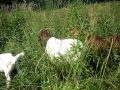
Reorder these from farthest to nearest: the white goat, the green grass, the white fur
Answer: the white fur → the white goat → the green grass

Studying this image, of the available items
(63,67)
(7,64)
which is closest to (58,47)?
(63,67)

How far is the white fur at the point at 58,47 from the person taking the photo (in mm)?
4570

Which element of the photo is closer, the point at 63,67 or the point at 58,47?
the point at 63,67

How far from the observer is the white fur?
4.57m

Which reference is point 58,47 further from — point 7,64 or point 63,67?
point 7,64

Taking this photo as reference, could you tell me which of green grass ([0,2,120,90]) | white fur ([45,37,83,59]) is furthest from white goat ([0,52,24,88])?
white fur ([45,37,83,59])

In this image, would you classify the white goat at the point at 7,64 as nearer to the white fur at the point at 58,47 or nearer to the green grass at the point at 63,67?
the green grass at the point at 63,67

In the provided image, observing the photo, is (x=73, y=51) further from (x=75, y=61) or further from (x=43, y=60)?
(x=43, y=60)

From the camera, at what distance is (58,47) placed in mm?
4766

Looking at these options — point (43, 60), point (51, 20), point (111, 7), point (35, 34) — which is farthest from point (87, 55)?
point (111, 7)

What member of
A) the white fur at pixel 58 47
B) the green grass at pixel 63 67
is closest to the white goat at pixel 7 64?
the green grass at pixel 63 67

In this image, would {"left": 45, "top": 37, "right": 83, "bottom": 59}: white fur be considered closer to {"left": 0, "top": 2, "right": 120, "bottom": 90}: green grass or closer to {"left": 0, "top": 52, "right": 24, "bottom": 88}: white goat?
{"left": 0, "top": 2, "right": 120, "bottom": 90}: green grass

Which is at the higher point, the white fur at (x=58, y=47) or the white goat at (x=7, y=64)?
the white fur at (x=58, y=47)

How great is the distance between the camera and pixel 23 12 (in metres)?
7.54
